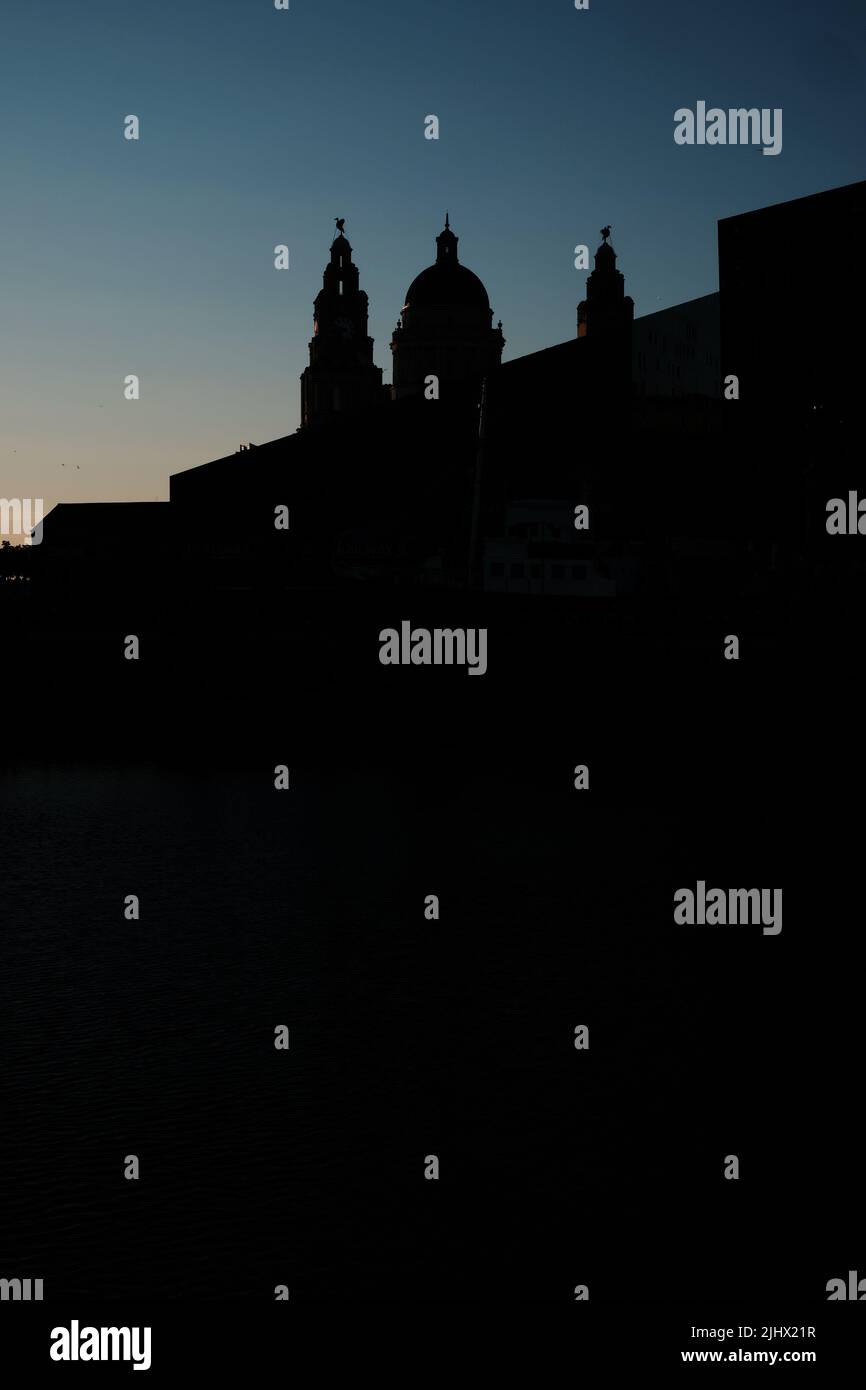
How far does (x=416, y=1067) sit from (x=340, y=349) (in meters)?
168

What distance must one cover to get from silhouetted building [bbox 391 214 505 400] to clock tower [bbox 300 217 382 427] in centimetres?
572

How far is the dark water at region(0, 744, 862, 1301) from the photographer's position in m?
17.8

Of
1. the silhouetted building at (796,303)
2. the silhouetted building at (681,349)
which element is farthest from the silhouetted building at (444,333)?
the silhouetted building at (796,303)

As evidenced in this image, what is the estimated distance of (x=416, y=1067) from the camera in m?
23.7

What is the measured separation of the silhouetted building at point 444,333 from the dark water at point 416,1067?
141865 mm

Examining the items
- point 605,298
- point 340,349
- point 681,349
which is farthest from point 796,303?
point 340,349

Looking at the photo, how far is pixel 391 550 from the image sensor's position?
84.5 meters

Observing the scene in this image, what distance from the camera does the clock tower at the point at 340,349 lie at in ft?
607

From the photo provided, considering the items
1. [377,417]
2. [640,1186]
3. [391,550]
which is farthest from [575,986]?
[377,417]

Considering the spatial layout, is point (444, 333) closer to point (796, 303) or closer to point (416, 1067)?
point (796, 303)

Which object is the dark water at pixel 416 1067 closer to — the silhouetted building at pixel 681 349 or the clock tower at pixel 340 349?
the silhouetted building at pixel 681 349

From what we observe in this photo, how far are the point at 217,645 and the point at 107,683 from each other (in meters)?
7.71

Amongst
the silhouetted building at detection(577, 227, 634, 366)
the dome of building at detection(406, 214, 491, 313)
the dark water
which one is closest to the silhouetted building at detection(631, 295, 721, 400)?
the dark water

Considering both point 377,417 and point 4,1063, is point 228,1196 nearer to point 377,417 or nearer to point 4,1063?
point 4,1063
